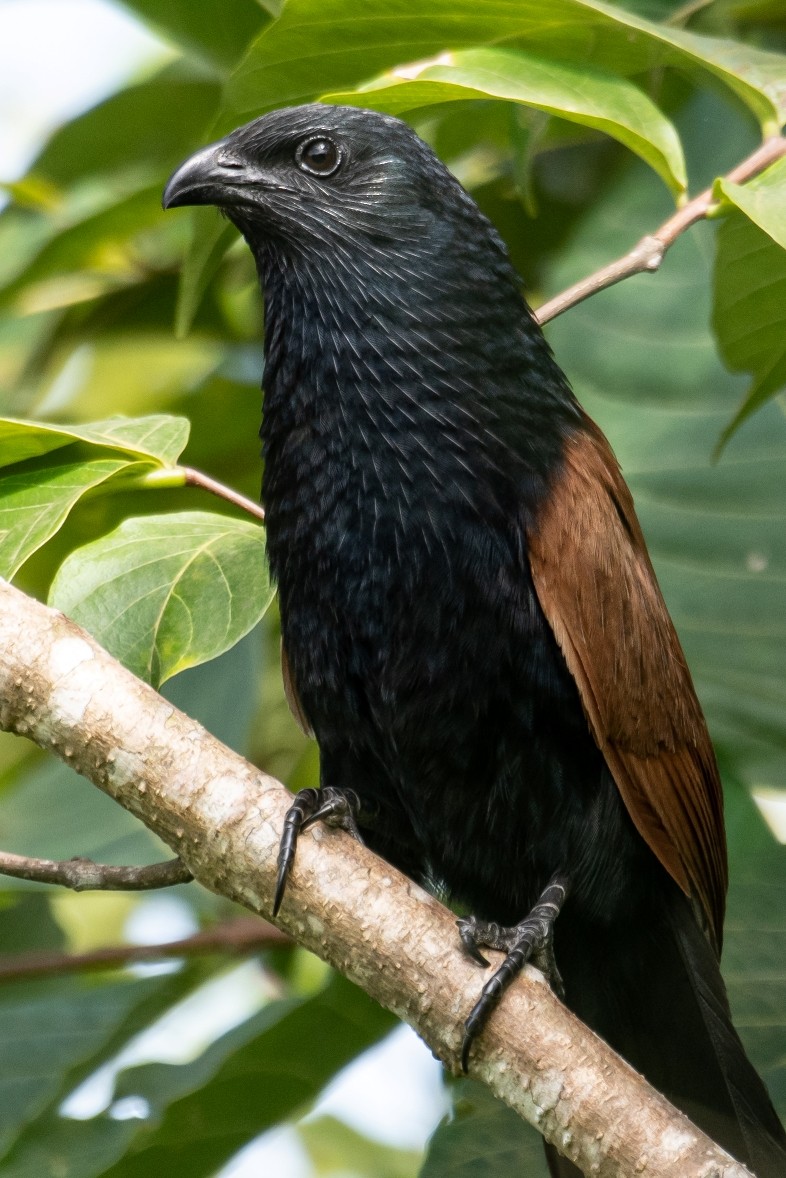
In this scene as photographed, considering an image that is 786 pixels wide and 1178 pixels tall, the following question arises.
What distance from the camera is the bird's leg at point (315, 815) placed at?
5.53 feet

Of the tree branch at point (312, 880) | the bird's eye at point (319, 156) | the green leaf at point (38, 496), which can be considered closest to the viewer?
the tree branch at point (312, 880)

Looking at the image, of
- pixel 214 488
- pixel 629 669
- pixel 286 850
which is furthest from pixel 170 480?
pixel 629 669

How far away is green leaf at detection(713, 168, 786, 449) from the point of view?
1.99 meters

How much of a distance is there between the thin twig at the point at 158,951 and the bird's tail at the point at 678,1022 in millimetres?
561

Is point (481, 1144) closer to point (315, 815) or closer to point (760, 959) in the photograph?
point (760, 959)

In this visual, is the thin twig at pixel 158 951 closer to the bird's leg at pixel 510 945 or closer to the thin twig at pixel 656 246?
the bird's leg at pixel 510 945

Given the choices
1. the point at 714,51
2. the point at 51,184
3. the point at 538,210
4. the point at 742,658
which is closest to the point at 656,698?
the point at 742,658

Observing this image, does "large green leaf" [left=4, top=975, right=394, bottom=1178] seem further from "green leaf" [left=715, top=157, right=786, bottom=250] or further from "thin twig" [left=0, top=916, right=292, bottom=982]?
"green leaf" [left=715, top=157, right=786, bottom=250]

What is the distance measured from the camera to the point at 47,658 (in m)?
1.76

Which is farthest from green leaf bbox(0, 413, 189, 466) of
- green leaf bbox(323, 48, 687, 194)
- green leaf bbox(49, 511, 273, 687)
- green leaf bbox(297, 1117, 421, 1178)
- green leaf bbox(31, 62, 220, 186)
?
green leaf bbox(297, 1117, 421, 1178)

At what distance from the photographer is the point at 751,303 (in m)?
2.06

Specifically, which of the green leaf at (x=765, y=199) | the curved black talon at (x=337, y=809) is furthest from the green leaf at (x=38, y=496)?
the green leaf at (x=765, y=199)

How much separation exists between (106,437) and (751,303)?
0.96 metres

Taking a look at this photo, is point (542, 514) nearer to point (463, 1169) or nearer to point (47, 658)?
point (47, 658)
